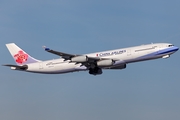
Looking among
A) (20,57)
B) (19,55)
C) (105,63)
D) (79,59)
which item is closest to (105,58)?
(105,63)

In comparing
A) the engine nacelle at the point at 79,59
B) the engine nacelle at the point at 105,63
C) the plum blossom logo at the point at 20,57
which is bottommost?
the engine nacelle at the point at 105,63

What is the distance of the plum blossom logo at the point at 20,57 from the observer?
92.3 metres

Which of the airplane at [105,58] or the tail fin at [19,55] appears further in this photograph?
the tail fin at [19,55]

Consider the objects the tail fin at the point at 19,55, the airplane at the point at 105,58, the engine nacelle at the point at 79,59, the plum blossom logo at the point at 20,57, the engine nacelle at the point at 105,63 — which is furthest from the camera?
the plum blossom logo at the point at 20,57

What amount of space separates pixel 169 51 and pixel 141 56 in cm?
528

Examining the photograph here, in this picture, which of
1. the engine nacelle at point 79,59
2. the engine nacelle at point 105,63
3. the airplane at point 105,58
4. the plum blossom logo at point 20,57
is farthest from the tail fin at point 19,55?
the engine nacelle at point 105,63

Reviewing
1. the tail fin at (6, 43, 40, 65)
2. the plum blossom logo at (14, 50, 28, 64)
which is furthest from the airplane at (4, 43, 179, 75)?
the plum blossom logo at (14, 50, 28, 64)

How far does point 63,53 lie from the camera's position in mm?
76812

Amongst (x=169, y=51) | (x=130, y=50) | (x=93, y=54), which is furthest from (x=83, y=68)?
(x=169, y=51)

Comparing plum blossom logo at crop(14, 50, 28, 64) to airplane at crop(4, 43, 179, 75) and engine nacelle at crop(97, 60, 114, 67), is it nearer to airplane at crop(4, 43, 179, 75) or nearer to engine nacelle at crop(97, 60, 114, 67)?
airplane at crop(4, 43, 179, 75)

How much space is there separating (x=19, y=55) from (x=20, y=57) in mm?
641

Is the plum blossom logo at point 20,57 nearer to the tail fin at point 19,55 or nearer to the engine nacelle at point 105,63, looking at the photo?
the tail fin at point 19,55

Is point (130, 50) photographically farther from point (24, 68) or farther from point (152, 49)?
point (24, 68)

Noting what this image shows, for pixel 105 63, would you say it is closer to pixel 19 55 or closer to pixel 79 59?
pixel 79 59
